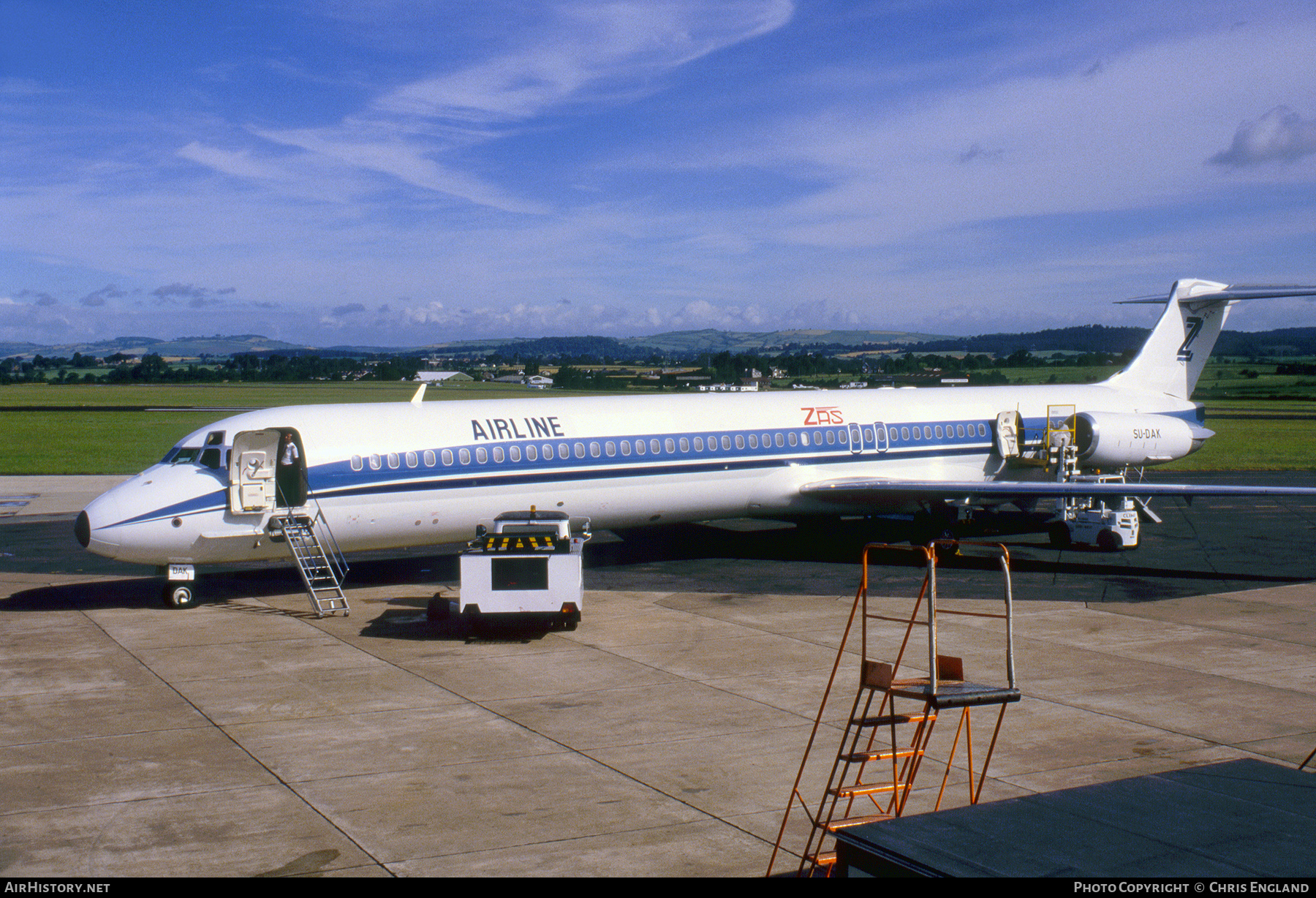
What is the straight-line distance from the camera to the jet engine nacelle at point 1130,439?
2781cm

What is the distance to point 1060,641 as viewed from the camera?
643 inches

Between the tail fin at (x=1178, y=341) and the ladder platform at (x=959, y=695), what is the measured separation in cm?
2477

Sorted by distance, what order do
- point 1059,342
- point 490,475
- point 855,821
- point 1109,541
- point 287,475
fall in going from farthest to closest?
point 1059,342
point 1109,541
point 490,475
point 287,475
point 855,821

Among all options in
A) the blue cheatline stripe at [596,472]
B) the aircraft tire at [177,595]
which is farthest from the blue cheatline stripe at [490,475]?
the aircraft tire at [177,595]

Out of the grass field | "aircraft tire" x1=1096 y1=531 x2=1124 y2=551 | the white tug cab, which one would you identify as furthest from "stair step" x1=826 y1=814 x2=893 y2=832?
the grass field

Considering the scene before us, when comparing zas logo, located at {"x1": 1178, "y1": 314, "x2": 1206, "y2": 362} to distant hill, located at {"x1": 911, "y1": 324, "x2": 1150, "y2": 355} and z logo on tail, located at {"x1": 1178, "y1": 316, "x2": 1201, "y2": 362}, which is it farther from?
distant hill, located at {"x1": 911, "y1": 324, "x2": 1150, "y2": 355}

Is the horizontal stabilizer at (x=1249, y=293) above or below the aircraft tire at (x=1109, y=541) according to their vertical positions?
above

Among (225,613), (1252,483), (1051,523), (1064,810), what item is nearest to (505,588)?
(225,613)

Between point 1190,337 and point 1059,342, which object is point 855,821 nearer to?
point 1190,337

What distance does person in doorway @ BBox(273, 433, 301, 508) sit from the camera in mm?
19250

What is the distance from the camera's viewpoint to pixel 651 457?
22703mm

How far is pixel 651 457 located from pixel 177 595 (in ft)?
30.9

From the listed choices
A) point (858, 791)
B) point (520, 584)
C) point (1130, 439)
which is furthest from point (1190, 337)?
point (858, 791)

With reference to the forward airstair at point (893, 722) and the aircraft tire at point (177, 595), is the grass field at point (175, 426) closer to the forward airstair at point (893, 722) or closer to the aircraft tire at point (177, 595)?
the aircraft tire at point (177, 595)
